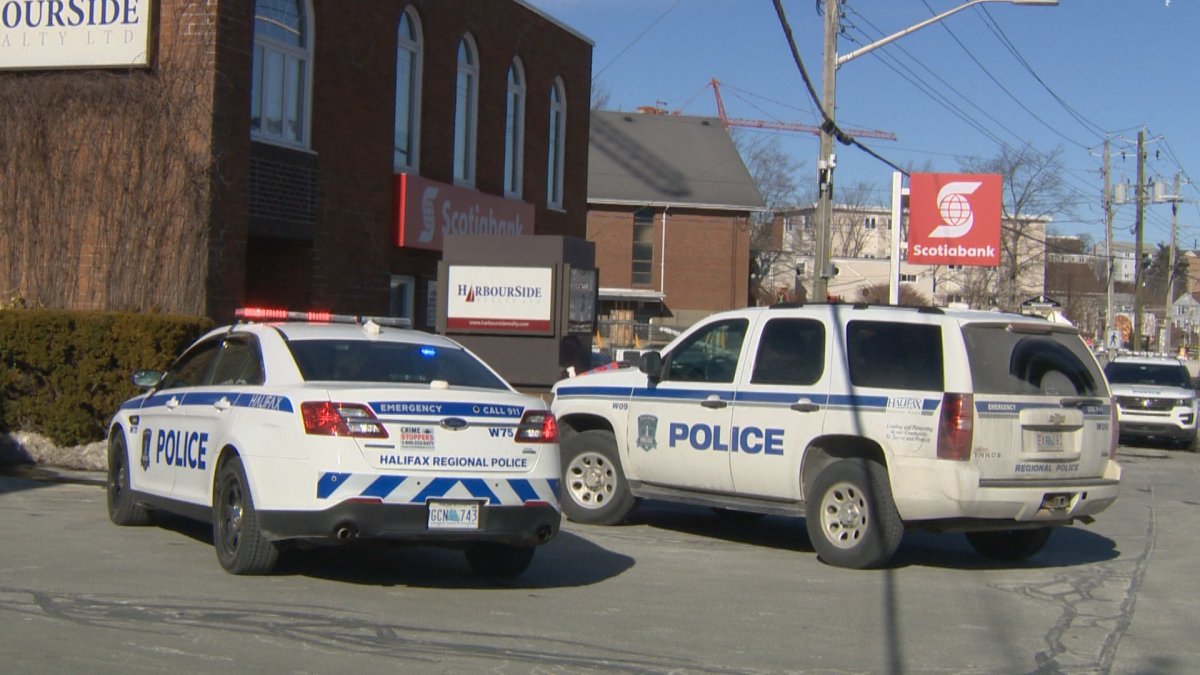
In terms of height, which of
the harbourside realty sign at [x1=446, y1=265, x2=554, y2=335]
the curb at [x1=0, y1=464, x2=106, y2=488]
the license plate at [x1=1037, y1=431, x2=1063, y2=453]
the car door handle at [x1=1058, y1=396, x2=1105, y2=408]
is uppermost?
the harbourside realty sign at [x1=446, y1=265, x2=554, y2=335]

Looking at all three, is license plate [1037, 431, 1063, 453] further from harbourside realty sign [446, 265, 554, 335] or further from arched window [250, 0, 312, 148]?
arched window [250, 0, 312, 148]

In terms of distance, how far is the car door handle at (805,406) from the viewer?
1074 centimetres

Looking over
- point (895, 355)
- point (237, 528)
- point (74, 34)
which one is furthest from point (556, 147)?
point (237, 528)

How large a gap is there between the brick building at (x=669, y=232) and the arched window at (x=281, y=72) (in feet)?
128

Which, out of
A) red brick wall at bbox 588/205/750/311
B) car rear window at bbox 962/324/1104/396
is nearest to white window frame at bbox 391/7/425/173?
car rear window at bbox 962/324/1104/396

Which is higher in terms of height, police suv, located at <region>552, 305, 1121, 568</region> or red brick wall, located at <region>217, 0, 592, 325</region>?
red brick wall, located at <region>217, 0, 592, 325</region>

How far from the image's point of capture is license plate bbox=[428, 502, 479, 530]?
8219 millimetres

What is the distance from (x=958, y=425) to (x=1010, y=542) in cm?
202

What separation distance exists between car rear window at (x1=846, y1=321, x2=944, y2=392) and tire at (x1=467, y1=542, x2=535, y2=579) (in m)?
2.98

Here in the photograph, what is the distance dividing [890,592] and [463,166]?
15.9 meters

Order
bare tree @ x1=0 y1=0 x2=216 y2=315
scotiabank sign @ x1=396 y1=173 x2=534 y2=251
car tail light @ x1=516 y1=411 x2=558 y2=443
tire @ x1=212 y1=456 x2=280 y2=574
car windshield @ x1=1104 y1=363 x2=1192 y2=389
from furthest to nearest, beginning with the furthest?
car windshield @ x1=1104 y1=363 x2=1192 y2=389 → scotiabank sign @ x1=396 y1=173 x2=534 y2=251 → bare tree @ x1=0 y1=0 x2=216 y2=315 → car tail light @ x1=516 y1=411 x2=558 y2=443 → tire @ x1=212 y1=456 x2=280 y2=574

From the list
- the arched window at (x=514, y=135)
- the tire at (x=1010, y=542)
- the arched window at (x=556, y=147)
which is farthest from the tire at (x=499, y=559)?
the arched window at (x=556, y=147)

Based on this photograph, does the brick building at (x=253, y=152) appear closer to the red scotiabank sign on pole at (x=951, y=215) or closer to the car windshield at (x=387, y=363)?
the car windshield at (x=387, y=363)

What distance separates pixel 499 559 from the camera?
30.7 feet
